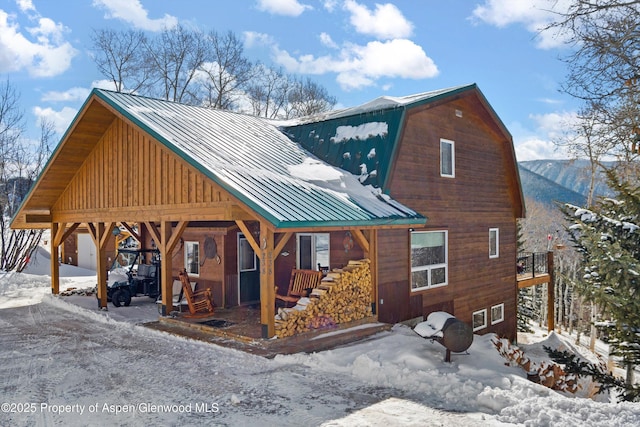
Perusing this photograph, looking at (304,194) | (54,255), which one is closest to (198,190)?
(304,194)

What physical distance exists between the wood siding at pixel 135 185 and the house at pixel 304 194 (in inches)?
1.7

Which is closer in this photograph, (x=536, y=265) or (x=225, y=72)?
(x=536, y=265)

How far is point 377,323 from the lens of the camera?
10.2 meters

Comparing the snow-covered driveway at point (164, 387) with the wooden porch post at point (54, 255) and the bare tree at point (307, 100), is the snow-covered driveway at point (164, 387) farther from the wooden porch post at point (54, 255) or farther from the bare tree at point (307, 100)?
the bare tree at point (307, 100)

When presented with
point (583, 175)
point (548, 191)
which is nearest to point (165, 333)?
point (583, 175)

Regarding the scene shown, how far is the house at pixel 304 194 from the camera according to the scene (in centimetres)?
909

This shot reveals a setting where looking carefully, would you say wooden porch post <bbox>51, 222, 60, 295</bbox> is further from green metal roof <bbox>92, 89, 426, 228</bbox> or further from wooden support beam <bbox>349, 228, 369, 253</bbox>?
wooden support beam <bbox>349, 228, 369, 253</bbox>

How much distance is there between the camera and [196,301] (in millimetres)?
11469

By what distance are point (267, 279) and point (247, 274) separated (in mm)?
4701

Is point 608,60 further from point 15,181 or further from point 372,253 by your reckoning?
point 15,181

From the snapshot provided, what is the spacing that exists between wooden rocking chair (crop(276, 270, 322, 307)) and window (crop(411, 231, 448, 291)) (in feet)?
7.51

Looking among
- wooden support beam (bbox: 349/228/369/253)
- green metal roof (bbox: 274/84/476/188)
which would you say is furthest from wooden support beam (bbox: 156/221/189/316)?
green metal roof (bbox: 274/84/476/188)

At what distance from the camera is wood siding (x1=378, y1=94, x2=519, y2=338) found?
36.8ft

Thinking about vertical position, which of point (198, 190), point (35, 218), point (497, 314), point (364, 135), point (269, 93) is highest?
point (269, 93)
